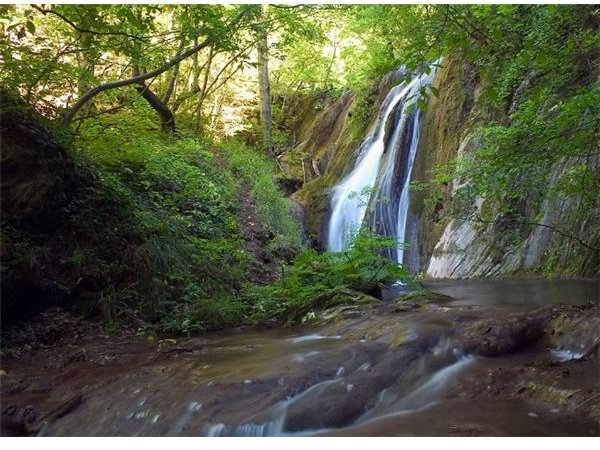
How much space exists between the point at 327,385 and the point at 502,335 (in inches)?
54.4

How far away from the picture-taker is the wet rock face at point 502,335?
139 inches

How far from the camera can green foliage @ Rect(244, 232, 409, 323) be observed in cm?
587

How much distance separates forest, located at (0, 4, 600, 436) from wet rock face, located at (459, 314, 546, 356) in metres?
0.02

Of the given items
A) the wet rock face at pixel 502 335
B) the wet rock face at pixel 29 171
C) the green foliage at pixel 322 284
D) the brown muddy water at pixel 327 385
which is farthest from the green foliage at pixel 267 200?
the wet rock face at pixel 502 335

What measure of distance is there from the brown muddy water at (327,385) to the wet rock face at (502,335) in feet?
0.19

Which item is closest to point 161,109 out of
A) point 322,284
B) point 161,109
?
point 161,109

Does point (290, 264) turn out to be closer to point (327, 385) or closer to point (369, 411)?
point (327, 385)

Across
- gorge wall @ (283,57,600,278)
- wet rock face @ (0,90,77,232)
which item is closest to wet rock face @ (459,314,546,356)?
gorge wall @ (283,57,600,278)

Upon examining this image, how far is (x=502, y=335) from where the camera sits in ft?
11.9

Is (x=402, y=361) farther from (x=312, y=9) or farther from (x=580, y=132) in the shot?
(x=312, y=9)

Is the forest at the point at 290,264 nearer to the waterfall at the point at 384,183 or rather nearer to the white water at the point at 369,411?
the white water at the point at 369,411

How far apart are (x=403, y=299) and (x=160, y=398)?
3322 mm

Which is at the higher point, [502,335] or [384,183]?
[384,183]

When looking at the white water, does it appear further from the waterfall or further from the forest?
the waterfall
